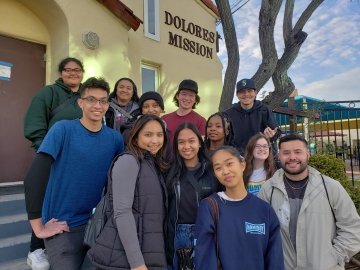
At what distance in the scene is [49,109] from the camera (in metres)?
2.95

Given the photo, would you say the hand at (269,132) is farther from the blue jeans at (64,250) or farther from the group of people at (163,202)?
the blue jeans at (64,250)

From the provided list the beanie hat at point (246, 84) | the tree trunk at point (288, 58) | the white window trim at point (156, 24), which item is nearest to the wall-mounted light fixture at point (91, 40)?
the white window trim at point (156, 24)

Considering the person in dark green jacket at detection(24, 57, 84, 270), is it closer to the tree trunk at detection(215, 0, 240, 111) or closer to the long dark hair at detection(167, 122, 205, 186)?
the long dark hair at detection(167, 122, 205, 186)

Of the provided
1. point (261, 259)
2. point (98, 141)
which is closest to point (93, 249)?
point (98, 141)

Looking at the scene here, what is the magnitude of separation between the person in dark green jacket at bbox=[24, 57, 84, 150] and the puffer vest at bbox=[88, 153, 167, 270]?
1.11 m

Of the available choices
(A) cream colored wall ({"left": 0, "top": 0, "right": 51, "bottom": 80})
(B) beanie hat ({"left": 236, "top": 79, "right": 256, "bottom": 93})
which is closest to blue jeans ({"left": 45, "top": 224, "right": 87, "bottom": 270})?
(B) beanie hat ({"left": 236, "top": 79, "right": 256, "bottom": 93})

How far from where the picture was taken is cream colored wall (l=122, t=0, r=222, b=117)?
7.87 metres

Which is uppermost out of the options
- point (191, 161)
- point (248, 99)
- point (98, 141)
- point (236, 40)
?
point (236, 40)

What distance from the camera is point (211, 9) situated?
1016 cm

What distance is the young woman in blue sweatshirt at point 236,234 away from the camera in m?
2.13

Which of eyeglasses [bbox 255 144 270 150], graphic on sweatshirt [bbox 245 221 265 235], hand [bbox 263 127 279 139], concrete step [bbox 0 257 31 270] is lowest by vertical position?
concrete step [bbox 0 257 31 270]

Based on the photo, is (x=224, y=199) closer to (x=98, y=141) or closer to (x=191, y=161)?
(x=191, y=161)

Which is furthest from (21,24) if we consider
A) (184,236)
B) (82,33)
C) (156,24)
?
(184,236)

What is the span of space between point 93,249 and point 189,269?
0.78m
